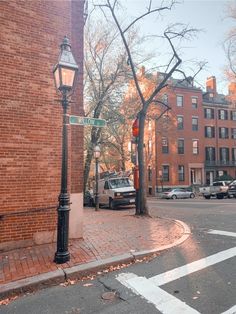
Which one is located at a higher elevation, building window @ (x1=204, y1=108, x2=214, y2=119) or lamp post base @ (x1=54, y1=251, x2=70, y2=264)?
building window @ (x1=204, y1=108, x2=214, y2=119)

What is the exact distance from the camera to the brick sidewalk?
18.9ft

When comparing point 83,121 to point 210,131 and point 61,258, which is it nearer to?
point 61,258

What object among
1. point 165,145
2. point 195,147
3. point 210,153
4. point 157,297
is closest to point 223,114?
point 210,153

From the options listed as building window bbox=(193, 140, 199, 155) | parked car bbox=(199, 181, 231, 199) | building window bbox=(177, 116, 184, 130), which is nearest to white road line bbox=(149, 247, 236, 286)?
parked car bbox=(199, 181, 231, 199)

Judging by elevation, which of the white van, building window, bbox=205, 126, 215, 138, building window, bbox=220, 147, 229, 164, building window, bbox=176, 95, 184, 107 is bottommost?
the white van

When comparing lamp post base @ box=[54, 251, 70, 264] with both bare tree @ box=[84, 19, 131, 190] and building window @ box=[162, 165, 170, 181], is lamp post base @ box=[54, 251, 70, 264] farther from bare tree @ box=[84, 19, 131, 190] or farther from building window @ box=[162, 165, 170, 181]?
building window @ box=[162, 165, 170, 181]

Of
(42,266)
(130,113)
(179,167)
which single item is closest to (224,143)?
(179,167)

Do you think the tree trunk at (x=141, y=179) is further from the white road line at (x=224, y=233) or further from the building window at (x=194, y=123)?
the building window at (x=194, y=123)

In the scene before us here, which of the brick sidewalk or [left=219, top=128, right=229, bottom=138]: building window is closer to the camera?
the brick sidewalk

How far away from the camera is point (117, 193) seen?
65.0 ft

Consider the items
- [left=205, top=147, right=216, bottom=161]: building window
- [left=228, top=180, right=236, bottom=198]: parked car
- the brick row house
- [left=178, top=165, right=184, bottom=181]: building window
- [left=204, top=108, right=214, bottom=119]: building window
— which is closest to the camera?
[left=228, top=180, right=236, bottom=198]: parked car

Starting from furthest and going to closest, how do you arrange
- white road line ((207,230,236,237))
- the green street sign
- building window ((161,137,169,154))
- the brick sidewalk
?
building window ((161,137,169,154)) < white road line ((207,230,236,237)) < the green street sign < the brick sidewalk

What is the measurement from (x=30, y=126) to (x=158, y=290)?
476 centimetres

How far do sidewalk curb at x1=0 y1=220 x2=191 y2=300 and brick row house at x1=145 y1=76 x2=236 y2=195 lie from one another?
34.4 m
